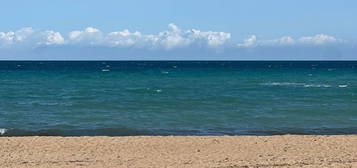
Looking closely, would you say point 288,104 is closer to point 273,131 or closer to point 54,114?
point 273,131

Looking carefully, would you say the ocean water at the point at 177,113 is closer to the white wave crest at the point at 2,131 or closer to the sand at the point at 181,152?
the white wave crest at the point at 2,131

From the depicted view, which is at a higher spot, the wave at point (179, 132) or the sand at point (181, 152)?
the sand at point (181, 152)

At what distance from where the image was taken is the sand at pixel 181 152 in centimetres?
1616

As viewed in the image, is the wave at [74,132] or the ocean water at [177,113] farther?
the ocean water at [177,113]

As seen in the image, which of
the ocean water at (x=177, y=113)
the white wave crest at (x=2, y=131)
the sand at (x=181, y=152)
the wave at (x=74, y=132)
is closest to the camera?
the sand at (x=181, y=152)

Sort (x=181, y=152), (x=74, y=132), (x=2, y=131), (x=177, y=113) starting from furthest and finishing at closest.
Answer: (x=177, y=113), (x=74, y=132), (x=2, y=131), (x=181, y=152)

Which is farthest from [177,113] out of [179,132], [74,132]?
[74,132]

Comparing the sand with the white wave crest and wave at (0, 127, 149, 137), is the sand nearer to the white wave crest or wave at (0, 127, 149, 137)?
wave at (0, 127, 149, 137)

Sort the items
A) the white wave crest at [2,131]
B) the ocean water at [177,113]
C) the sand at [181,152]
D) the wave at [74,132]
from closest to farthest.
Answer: the sand at [181,152] → the white wave crest at [2,131] → the wave at [74,132] → the ocean water at [177,113]

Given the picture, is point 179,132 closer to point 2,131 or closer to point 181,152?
point 181,152

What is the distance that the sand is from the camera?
16156mm

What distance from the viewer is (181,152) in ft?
60.2

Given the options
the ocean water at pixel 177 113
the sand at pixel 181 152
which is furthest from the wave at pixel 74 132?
the sand at pixel 181 152

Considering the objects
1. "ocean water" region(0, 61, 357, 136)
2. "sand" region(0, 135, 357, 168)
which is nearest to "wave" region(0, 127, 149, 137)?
"ocean water" region(0, 61, 357, 136)
